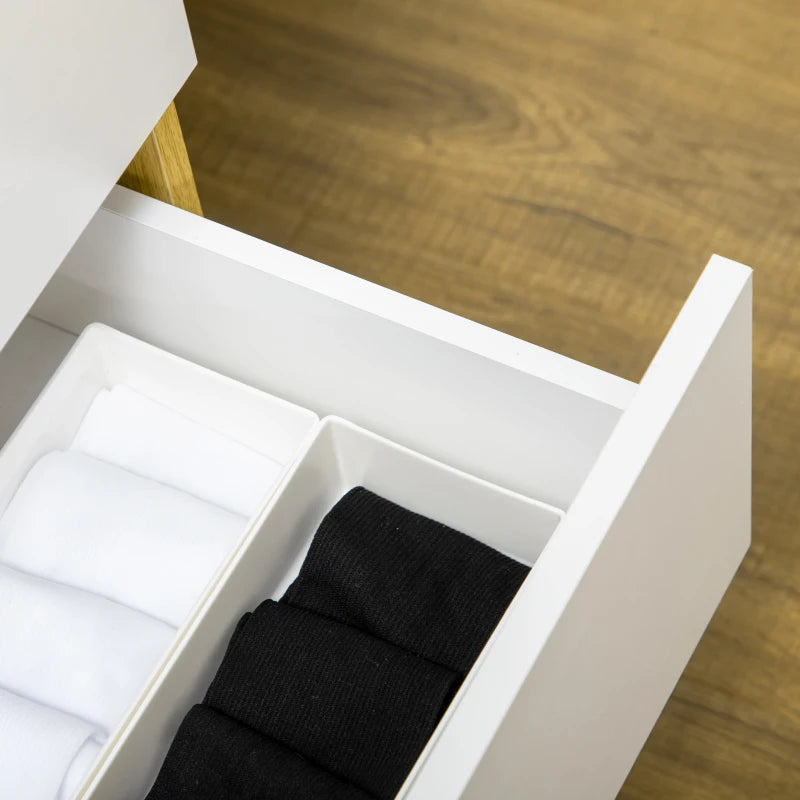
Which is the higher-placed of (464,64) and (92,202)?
(464,64)

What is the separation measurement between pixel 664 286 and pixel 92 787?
718mm

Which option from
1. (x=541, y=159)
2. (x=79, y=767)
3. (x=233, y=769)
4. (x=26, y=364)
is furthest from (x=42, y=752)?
(x=541, y=159)

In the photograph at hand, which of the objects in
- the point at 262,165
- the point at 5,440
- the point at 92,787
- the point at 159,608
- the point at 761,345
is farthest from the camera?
the point at 262,165

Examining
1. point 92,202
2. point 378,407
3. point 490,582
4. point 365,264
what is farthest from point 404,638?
point 365,264

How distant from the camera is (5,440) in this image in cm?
98

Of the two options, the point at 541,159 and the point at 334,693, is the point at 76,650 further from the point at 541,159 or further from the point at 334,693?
the point at 541,159

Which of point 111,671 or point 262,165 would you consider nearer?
point 111,671

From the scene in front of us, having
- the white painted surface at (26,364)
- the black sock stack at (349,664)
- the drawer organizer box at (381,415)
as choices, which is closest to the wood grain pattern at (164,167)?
the drawer organizer box at (381,415)

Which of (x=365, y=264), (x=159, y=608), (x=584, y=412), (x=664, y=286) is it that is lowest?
(x=159, y=608)

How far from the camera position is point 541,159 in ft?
4.11

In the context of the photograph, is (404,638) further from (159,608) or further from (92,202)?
(92,202)

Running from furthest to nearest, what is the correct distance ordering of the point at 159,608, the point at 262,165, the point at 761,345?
the point at 262,165
the point at 761,345
the point at 159,608

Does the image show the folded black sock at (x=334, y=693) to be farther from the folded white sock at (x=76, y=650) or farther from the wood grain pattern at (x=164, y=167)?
the wood grain pattern at (x=164, y=167)

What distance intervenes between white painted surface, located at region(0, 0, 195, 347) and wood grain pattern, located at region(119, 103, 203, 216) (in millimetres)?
86
